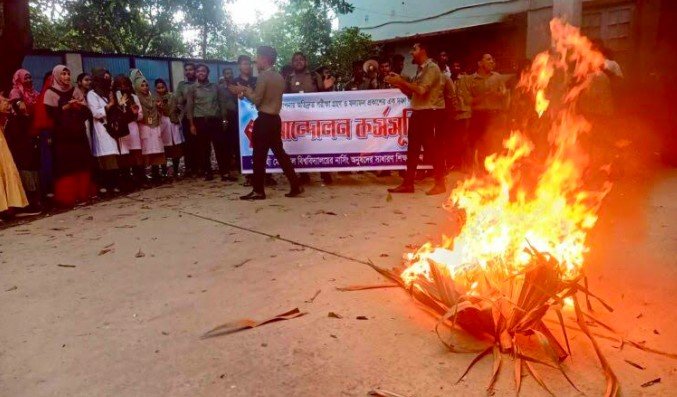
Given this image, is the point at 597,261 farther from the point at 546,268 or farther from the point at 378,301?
the point at 378,301

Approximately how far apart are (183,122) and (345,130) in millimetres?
3333

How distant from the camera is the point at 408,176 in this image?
763 cm

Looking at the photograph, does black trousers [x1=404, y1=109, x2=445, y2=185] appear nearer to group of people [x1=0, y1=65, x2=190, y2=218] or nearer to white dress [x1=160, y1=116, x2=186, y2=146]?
group of people [x1=0, y1=65, x2=190, y2=218]

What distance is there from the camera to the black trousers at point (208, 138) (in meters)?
9.32

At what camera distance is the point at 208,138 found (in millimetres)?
9492

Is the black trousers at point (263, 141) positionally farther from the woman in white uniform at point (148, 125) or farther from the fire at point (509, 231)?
the fire at point (509, 231)

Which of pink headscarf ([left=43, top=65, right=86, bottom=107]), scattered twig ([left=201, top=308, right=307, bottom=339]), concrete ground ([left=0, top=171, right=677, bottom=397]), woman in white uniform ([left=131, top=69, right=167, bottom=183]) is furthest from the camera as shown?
woman in white uniform ([left=131, top=69, right=167, bottom=183])

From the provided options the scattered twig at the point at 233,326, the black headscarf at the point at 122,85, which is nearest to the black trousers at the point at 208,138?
the black headscarf at the point at 122,85

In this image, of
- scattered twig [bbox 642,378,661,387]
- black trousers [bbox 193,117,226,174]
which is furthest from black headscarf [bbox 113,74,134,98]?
scattered twig [bbox 642,378,661,387]

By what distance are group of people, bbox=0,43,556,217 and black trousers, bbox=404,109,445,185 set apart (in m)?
0.01

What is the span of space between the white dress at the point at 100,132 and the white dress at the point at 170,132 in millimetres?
1443

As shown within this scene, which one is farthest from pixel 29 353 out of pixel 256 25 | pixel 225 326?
pixel 256 25

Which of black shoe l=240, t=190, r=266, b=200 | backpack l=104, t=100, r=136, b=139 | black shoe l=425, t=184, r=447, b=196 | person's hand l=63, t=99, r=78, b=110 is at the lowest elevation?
black shoe l=240, t=190, r=266, b=200

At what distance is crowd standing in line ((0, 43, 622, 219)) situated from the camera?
7.22 metres
